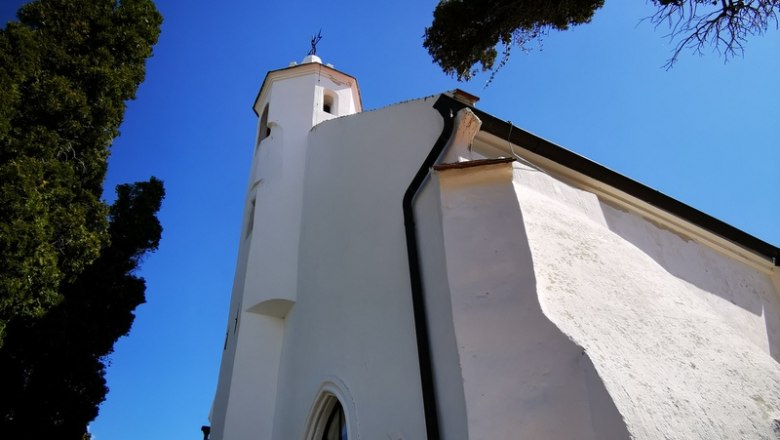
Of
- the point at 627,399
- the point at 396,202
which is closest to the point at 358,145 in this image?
the point at 396,202

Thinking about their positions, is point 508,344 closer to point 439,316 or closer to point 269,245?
point 439,316

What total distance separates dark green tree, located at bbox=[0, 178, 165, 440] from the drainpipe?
547cm

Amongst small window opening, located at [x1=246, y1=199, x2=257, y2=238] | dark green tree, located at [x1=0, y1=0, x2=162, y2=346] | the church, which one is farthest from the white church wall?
dark green tree, located at [x1=0, y1=0, x2=162, y2=346]

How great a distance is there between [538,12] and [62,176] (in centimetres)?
657

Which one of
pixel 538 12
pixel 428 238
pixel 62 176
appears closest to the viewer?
pixel 428 238

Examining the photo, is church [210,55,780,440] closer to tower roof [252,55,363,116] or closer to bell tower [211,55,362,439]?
bell tower [211,55,362,439]

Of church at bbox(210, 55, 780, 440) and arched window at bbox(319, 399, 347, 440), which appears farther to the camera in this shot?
arched window at bbox(319, 399, 347, 440)

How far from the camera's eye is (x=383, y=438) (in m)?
5.07

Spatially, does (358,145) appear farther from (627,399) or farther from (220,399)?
(627,399)

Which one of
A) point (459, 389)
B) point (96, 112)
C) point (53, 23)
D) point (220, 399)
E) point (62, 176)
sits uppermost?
point (53, 23)

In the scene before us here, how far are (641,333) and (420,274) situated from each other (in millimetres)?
2027

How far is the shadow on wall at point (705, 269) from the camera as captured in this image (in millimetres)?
7016

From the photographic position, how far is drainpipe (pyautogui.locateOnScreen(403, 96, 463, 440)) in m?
4.48

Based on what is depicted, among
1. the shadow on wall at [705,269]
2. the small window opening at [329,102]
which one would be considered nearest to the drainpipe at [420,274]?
the shadow on wall at [705,269]
